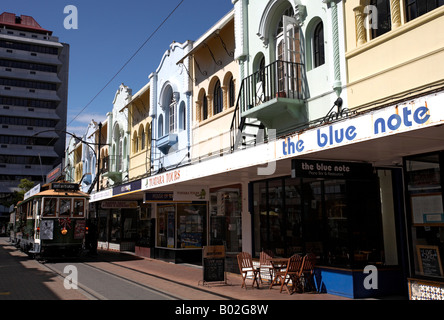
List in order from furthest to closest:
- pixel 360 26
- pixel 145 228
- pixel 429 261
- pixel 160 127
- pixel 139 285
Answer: pixel 145 228 < pixel 160 127 < pixel 139 285 < pixel 360 26 < pixel 429 261

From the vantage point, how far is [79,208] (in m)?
20.3

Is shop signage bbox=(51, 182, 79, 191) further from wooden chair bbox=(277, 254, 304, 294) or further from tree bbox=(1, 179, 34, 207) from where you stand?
tree bbox=(1, 179, 34, 207)

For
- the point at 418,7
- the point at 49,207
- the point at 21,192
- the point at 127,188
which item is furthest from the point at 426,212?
the point at 21,192

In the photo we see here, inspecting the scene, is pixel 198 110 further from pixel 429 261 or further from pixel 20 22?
pixel 20 22

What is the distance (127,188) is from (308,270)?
1068 cm

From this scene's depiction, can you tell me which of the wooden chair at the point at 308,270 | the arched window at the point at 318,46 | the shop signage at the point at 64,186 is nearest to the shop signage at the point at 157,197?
the shop signage at the point at 64,186

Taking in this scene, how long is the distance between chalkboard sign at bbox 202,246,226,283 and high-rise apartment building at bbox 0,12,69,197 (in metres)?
61.7

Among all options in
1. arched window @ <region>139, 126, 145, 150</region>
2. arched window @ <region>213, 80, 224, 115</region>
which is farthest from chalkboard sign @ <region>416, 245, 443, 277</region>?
arched window @ <region>139, 126, 145, 150</region>

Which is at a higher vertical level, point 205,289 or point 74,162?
point 74,162

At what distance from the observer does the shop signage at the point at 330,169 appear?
878 cm

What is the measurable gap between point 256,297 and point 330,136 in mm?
4326

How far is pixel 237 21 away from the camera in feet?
48.9

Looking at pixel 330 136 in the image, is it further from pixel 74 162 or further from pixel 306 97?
pixel 74 162

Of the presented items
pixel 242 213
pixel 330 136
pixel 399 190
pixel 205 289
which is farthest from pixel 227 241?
pixel 330 136
